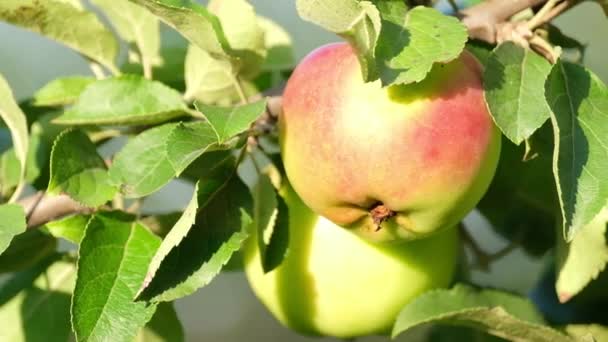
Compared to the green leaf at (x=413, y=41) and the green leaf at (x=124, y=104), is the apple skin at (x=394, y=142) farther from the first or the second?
the green leaf at (x=124, y=104)

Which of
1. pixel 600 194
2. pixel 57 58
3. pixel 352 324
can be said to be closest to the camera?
pixel 600 194

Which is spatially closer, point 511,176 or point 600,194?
point 600,194

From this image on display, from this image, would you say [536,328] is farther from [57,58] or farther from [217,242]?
[57,58]

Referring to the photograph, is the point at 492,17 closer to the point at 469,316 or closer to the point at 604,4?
the point at 604,4

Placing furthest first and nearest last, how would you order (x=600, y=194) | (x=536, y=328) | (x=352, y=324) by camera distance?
(x=352, y=324) < (x=536, y=328) < (x=600, y=194)

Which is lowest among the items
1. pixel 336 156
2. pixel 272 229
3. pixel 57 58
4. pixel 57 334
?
pixel 57 58

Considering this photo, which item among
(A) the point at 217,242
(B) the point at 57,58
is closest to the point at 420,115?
(A) the point at 217,242

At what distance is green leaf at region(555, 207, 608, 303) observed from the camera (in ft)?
2.67

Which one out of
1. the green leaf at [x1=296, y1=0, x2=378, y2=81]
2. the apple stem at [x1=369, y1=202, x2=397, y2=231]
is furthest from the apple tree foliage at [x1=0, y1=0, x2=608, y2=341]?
the apple stem at [x1=369, y1=202, x2=397, y2=231]

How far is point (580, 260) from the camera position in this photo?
82 centimetres

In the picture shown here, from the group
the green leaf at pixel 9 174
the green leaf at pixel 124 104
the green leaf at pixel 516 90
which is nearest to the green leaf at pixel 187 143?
the green leaf at pixel 124 104

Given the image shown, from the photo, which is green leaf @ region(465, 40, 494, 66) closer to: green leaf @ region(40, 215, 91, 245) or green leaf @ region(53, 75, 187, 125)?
green leaf @ region(53, 75, 187, 125)

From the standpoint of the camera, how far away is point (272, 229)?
0.80m

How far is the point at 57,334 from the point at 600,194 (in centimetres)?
52
